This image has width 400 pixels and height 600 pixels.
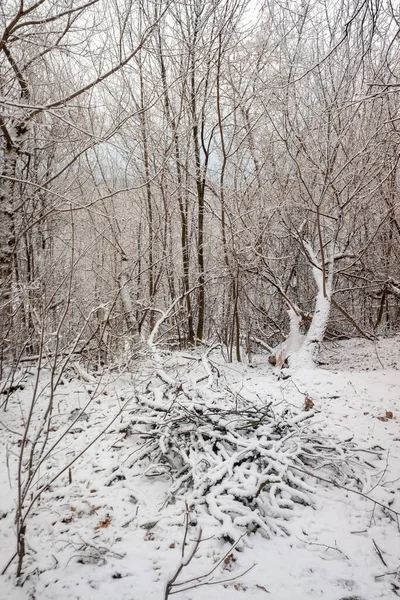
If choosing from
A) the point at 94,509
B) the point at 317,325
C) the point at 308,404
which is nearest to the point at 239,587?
the point at 94,509

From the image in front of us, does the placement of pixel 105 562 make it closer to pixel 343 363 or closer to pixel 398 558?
pixel 398 558

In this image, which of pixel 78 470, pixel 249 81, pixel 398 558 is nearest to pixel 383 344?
pixel 249 81

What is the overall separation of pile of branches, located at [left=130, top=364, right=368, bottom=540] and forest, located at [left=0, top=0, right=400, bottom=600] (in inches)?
0.7

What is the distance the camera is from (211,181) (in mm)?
7250

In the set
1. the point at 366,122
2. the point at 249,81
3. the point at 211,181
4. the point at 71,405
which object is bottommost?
the point at 71,405

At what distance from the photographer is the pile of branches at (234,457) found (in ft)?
6.99

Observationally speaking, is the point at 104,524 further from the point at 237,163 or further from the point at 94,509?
the point at 237,163

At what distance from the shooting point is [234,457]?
2432mm

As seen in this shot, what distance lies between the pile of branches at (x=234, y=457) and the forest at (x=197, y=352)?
0.7 inches

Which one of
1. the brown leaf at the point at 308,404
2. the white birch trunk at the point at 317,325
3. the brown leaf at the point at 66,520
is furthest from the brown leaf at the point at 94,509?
the white birch trunk at the point at 317,325

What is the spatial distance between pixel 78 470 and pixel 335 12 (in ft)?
23.2

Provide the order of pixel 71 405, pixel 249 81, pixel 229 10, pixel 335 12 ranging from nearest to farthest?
1. pixel 71 405
2. pixel 229 10
3. pixel 335 12
4. pixel 249 81

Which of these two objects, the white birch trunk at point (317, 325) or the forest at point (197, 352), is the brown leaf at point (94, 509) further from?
the white birch trunk at point (317, 325)

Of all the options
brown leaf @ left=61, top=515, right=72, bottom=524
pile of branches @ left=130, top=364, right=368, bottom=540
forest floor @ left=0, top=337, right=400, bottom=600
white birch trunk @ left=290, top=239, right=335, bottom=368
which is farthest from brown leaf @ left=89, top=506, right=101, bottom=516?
white birch trunk @ left=290, top=239, right=335, bottom=368
